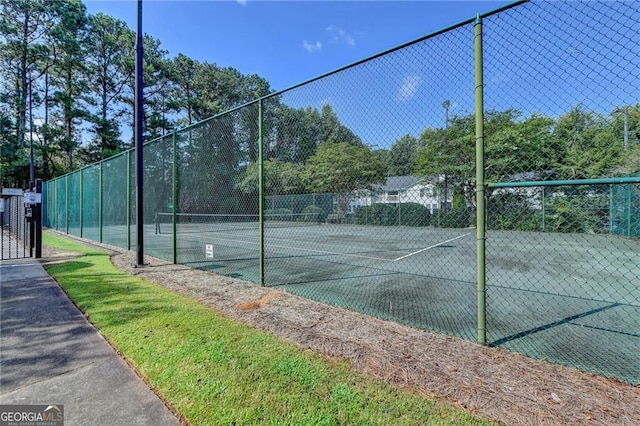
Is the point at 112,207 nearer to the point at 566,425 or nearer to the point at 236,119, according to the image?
the point at 236,119

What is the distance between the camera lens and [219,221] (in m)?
7.11

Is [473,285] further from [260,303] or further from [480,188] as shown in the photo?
[260,303]

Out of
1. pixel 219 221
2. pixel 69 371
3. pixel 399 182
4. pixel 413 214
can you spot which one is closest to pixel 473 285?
pixel 413 214

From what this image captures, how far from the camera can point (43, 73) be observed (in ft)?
78.3

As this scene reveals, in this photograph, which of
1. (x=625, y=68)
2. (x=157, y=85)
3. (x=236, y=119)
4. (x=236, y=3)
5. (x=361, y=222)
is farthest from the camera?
(x=157, y=85)

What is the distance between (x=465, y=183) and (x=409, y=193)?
0.71 meters

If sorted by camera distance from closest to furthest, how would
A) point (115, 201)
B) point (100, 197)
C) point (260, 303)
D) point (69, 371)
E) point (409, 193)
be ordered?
1. point (69, 371)
2. point (409, 193)
3. point (260, 303)
4. point (115, 201)
5. point (100, 197)

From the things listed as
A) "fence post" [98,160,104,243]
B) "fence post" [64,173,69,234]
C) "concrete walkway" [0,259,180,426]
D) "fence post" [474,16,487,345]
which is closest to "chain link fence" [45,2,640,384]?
"fence post" [474,16,487,345]

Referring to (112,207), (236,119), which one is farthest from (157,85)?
(236,119)

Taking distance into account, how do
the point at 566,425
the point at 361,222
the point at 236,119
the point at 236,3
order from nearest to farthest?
the point at 566,425
the point at 361,222
the point at 236,119
the point at 236,3

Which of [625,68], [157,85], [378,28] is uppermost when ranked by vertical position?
[157,85]

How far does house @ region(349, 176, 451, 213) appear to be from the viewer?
3305 millimetres

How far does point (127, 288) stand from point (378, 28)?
580 centimetres

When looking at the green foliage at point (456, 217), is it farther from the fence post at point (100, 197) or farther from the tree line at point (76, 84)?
the tree line at point (76, 84)
